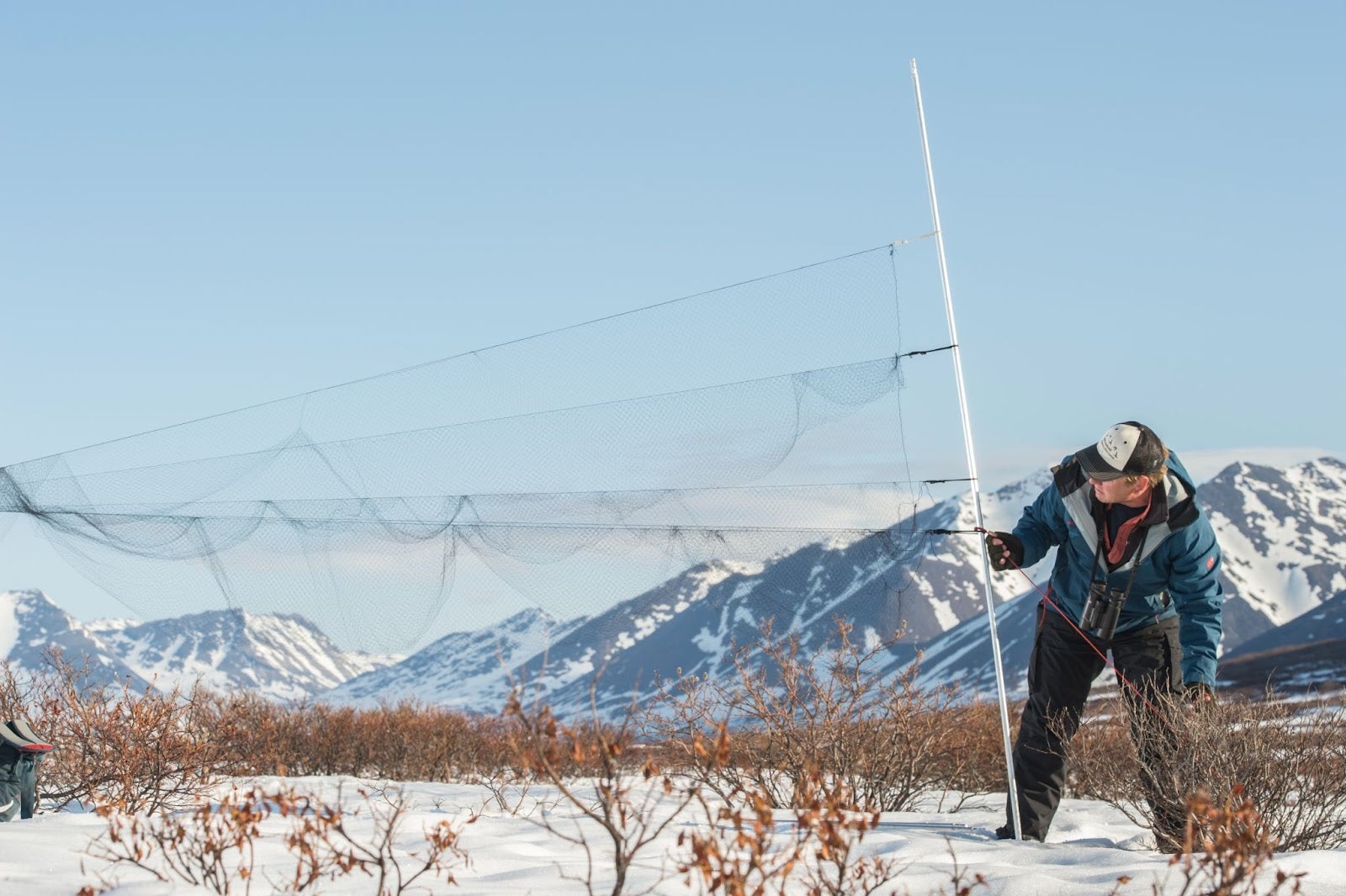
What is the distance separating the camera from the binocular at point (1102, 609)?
5.09 m

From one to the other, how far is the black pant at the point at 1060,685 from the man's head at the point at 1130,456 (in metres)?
0.73

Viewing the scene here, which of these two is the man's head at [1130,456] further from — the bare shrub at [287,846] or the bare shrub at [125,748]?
the bare shrub at [125,748]

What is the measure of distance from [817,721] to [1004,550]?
2.51 m

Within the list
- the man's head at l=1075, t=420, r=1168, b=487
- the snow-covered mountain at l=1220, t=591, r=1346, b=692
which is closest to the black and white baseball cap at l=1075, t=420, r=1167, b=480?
the man's head at l=1075, t=420, r=1168, b=487

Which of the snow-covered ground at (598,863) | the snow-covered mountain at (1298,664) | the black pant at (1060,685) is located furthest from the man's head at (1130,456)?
the snow-covered mountain at (1298,664)

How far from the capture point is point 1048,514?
5461mm

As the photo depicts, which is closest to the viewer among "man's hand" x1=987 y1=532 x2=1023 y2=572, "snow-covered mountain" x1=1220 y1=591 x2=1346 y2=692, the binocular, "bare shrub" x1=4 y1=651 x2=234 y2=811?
the binocular

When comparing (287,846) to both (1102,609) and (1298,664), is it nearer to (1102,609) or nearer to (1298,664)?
(1102,609)

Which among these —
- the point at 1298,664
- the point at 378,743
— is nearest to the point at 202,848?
the point at 378,743

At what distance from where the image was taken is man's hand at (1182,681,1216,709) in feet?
15.9

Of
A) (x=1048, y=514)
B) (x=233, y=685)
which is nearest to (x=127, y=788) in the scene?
(x=1048, y=514)

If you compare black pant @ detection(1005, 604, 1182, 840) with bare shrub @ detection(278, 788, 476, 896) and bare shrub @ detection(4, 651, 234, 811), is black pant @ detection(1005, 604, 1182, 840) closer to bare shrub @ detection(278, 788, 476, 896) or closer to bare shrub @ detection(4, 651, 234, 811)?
bare shrub @ detection(278, 788, 476, 896)

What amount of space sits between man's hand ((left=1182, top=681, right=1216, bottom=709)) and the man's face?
2.37 ft

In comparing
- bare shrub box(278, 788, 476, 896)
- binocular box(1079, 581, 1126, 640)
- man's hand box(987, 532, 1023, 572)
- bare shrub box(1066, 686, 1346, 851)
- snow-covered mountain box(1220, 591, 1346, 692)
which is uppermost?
man's hand box(987, 532, 1023, 572)
